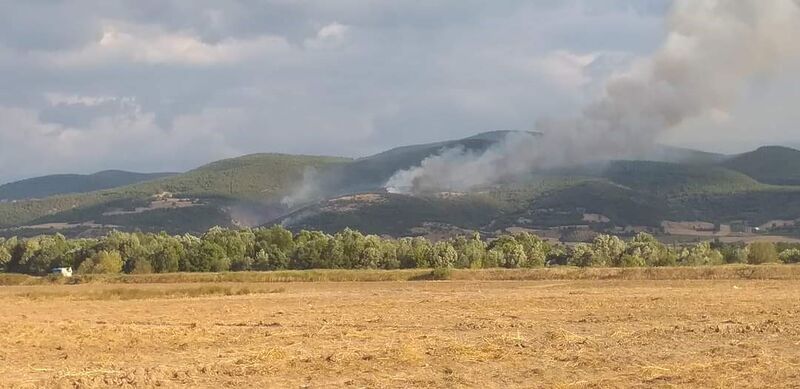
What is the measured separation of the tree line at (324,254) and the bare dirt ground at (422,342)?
52.6 meters

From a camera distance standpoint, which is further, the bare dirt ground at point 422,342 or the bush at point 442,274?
the bush at point 442,274

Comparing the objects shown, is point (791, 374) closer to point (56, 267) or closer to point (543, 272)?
point (543, 272)

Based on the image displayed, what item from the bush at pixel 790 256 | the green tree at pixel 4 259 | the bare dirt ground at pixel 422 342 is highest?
the green tree at pixel 4 259

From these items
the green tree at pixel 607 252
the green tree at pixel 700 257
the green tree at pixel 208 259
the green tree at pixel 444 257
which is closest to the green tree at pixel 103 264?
the green tree at pixel 208 259

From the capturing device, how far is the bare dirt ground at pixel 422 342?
22.0m

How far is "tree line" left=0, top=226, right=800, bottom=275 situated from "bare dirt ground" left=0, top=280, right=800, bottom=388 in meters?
52.6

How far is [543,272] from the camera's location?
3204 inches

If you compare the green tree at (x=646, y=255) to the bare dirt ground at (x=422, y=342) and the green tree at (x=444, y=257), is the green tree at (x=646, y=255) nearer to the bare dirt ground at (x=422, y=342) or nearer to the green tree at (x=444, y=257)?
the green tree at (x=444, y=257)

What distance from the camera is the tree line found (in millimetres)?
106188

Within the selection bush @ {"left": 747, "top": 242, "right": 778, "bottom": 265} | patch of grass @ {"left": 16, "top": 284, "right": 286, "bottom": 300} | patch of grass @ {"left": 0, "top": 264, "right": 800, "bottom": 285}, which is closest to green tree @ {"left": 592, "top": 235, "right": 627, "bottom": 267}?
bush @ {"left": 747, "top": 242, "right": 778, "bottom": 265}

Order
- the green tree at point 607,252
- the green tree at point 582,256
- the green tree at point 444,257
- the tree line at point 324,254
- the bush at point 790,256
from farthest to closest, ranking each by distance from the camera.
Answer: the bush at point 790,256 < the green tree at point 607,252 < the green tree at point 582,256 < the tree line at point 324,254 < the green tree at point 444,257

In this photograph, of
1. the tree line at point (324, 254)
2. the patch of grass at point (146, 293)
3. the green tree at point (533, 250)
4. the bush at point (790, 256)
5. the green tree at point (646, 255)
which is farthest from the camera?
the bush at point (790, 256)

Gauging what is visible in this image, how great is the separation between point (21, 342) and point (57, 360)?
5.67 meters

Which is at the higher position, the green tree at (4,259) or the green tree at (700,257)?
the green tree at (4,259)
